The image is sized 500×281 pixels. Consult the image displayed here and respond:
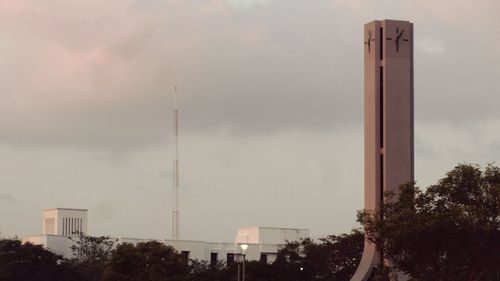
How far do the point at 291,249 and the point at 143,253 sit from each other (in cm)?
2949

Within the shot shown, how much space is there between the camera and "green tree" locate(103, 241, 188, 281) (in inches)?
3504

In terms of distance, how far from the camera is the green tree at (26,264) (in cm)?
12256

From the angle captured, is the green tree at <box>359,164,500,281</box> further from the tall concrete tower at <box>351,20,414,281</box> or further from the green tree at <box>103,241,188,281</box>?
the green tree at <box>103,241,188,281</box>

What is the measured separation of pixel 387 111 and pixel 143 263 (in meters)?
22.1

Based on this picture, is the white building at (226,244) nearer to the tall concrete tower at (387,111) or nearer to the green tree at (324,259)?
the green tree at (324,259)

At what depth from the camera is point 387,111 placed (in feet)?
270

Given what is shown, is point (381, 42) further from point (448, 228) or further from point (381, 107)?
point (448, 228)

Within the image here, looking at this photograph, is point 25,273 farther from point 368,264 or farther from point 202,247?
point 368,264

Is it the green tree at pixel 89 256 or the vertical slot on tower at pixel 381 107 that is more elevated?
the vertical slot on tower at pixel 381 107

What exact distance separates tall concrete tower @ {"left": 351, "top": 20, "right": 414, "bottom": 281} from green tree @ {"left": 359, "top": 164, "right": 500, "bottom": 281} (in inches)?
567

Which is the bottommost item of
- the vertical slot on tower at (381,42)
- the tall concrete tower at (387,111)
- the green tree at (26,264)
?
the green tree at (26,264)

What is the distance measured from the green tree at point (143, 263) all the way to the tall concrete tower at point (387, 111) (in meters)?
15.2

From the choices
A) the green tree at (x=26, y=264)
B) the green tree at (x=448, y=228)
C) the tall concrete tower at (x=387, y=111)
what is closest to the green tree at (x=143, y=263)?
the tall concrete tower at (x=387, y=111)

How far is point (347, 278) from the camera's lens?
102188 millimetres
